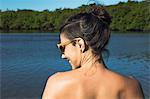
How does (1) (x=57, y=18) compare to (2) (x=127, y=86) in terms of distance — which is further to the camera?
(1) (x=57, y=18)

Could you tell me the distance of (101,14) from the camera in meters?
1.42

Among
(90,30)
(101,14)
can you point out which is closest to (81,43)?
(90,30)

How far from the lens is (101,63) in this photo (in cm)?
135

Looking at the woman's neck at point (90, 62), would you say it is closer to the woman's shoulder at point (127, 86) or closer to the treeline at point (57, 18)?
the woman's shoulder at point (127, 86)

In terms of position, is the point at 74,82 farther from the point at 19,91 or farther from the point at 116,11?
the point at 116,11

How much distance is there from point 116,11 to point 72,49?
59.8 meters

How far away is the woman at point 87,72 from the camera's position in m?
1.31

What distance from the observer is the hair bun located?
1.40 m

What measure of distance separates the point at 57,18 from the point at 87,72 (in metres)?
66.8

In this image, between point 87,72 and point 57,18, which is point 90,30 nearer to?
point 87,72

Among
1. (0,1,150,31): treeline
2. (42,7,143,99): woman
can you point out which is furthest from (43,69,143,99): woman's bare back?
(0,1,150,31): treeline

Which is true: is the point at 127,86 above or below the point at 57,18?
above

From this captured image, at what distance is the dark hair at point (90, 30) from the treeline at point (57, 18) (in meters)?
51.1

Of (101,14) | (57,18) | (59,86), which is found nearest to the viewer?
(59,86)
